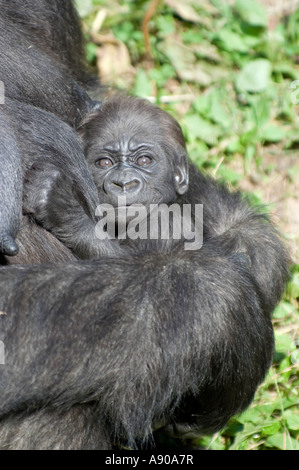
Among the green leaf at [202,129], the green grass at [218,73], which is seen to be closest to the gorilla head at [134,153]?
the green grass at [218,73]

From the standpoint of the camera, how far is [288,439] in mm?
3271

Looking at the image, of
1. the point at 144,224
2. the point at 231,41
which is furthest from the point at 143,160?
the point at 231,41

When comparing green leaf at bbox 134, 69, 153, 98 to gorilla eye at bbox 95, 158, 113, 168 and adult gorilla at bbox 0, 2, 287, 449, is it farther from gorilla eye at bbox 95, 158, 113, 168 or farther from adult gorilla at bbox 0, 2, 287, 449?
adult gorilla at bbox 0, 2, 287, 449

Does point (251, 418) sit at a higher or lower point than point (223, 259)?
lower

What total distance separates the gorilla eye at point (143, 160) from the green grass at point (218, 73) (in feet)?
2.74

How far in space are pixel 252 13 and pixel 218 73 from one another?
1.24 ft

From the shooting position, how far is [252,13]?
4.75 metres

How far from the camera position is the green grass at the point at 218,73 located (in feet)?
14.4

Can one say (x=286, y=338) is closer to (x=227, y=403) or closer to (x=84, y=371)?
(x=227, y=403)

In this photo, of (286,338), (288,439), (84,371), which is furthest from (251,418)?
(84,371)

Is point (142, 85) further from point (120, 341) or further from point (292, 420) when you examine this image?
point (120, 341)

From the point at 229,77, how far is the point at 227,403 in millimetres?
2370

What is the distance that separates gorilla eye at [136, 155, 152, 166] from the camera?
Answer: 3.26 m
